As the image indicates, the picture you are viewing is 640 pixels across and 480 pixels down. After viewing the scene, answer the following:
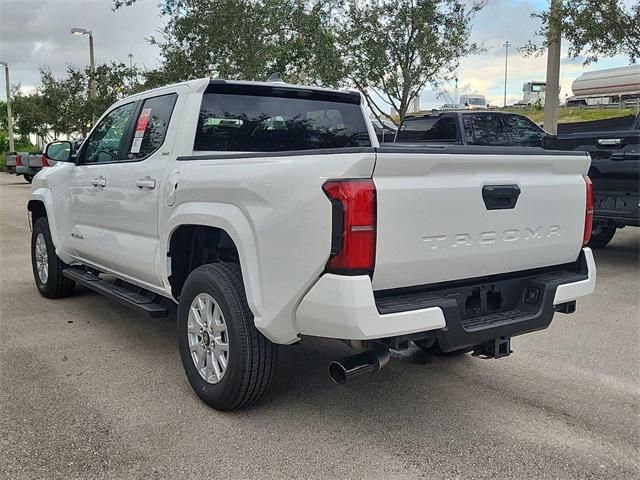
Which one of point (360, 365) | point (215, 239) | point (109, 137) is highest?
point (109, 137)

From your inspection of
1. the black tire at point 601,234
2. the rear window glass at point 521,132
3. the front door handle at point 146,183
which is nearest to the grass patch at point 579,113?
the rear window glass at point 521,132

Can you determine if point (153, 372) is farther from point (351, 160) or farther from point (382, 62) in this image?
point (382, 62)

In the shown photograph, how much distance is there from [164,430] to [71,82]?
27190 mm

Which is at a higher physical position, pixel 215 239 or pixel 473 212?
pixel 473 212

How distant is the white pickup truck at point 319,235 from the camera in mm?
2840

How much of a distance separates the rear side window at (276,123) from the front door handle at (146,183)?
0.39 metres

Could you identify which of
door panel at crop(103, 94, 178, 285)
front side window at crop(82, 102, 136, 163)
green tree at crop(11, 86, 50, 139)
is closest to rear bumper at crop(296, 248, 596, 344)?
door panel at crop(103, 94, 178, 285)

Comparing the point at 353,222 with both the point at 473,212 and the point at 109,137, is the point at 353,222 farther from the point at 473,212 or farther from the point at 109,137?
the point at 109,137

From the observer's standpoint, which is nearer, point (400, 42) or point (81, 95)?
point (400, 42)

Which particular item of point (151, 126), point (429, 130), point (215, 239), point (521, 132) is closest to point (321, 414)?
point (215, 239)

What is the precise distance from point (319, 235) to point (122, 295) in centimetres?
234

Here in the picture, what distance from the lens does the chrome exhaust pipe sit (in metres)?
3.06

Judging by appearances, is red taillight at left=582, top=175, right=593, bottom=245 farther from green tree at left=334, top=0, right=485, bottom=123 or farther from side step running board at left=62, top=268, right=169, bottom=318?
green tree at left=334, top=0, right=485, bottom=123

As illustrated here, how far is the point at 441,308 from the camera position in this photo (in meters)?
2.97
